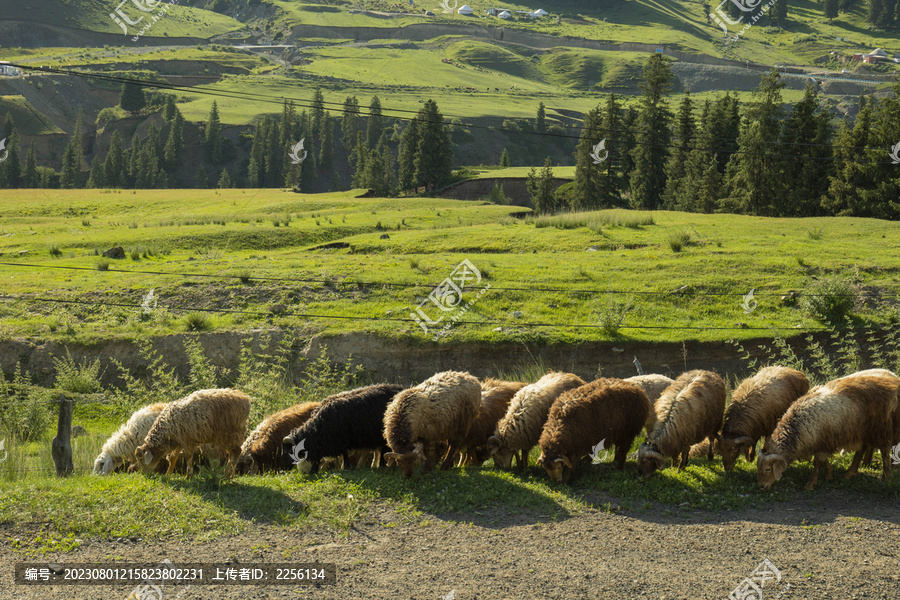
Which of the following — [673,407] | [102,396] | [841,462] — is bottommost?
[102,396]

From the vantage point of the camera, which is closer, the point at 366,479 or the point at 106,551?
the point at 106,551

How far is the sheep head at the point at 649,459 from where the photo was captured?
11898 mm

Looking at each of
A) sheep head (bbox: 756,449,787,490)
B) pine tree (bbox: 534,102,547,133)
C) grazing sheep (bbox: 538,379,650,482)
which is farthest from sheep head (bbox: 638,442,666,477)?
pine tree (bbox: 534,102,547,133)

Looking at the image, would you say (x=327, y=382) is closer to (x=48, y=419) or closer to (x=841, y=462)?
(x=48, y=419)

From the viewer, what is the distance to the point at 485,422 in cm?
1369

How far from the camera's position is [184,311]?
967 inches

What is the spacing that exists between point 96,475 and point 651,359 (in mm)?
15468

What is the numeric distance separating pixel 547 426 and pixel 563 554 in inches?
114

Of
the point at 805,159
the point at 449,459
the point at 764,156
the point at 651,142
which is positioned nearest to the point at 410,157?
the point at 651,142

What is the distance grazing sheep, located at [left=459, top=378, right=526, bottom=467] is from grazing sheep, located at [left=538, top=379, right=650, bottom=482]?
5.10 ft

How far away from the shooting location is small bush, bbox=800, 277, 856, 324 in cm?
2305

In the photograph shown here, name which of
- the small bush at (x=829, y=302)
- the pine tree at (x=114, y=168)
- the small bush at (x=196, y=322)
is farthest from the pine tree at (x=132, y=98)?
the small bush at (x=829, y=302)

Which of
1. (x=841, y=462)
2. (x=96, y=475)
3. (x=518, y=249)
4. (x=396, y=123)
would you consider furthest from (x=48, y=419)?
(x=396, y=123)

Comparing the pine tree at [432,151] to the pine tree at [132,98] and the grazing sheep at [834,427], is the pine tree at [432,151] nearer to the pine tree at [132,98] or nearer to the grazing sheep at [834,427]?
the grazing sheep at [834,427]
